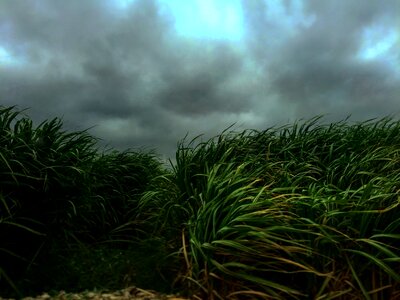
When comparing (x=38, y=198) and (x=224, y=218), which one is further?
(x=38, y=198)

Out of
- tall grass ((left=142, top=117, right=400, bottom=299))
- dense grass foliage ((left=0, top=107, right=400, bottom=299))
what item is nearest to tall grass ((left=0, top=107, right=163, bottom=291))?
dense grass foliage ((left=0, top=107, right=400, bottom=299))

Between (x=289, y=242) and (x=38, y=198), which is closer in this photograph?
(x=289, y=242)

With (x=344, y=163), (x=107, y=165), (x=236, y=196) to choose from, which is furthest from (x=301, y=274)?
(x=107, y=165)

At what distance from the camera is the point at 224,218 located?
4445 mm

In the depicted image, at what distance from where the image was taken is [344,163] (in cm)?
644

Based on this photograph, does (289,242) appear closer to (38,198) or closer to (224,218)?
(224,218)

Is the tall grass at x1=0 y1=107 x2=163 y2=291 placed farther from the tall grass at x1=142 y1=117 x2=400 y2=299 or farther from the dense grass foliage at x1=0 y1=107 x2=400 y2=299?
the tall grass at x1=142 y1=117 x2=400 y2=299

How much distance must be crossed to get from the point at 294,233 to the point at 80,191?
2.58 m

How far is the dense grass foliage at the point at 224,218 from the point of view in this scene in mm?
4309

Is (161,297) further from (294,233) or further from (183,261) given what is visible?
(294,233)

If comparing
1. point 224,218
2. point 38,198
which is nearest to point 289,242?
point 224,218

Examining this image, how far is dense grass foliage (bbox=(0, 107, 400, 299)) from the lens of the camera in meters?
4.31

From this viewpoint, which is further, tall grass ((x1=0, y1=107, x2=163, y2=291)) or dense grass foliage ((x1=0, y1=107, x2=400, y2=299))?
tall grass ((x1=0, y1=107, x2=163, y2=291))

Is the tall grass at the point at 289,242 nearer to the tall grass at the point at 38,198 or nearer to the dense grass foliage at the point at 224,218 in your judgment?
the dense grass foliage at the point at 224,218
